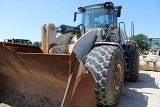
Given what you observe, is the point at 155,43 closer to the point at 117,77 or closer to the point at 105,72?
the point at 117,77

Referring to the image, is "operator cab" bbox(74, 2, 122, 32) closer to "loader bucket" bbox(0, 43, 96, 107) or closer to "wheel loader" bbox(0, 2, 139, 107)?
"wheel loader" bbox(0, 2, 139, 107)

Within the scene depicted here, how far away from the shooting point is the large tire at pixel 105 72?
134 inches

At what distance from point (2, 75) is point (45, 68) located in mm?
1344

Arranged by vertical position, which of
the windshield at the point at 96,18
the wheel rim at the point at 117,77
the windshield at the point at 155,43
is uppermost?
the windshield at the point at 96,18

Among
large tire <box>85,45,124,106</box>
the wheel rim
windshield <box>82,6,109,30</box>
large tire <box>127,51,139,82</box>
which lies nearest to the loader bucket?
large tire <box>85,45,124,106</box>

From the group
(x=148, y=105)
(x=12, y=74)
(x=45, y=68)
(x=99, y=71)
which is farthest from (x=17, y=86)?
(x=148, y=105)

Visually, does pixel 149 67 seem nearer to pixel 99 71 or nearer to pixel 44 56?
pixel 99 71

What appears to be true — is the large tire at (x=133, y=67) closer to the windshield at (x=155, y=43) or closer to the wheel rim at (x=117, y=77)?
the wheel rim at (x=117, y=77)

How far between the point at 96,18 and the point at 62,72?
3.24 m

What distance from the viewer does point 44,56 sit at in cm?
274

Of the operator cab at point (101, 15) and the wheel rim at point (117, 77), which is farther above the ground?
the operator cab at point (101, 15)

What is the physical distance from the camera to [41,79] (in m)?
3.22

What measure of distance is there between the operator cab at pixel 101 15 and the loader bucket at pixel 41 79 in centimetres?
256

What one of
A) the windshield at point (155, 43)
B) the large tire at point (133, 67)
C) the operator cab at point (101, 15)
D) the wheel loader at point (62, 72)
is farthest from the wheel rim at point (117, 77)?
the windshield at point (155, 43)
